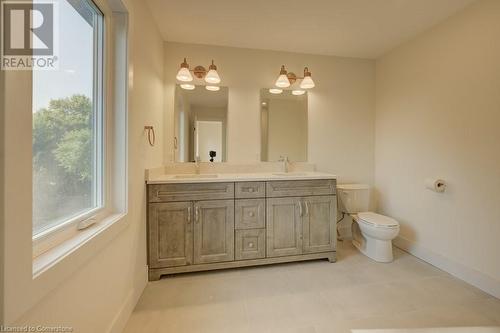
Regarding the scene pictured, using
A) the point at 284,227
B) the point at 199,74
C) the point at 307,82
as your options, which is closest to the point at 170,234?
the point at 284,227

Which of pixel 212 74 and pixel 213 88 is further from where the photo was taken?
pixel 213 88

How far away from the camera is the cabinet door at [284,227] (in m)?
2.16

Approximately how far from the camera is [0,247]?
58 centimetres

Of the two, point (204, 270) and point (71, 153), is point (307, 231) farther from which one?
point (71, 153)

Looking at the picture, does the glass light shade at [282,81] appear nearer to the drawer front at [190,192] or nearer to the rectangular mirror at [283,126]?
the rectangular mirror at [283,126]

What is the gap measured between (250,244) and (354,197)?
1.41 meters

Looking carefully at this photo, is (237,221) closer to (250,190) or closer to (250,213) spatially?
(250,213)

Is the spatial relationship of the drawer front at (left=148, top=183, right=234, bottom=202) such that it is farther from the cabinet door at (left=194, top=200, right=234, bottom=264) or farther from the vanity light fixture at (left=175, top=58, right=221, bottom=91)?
the vanity light fixture at (left=175, top=58, right=221, bottom=91)

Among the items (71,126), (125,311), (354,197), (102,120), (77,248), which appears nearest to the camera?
(77,248)

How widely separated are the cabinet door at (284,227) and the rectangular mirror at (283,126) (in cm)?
71

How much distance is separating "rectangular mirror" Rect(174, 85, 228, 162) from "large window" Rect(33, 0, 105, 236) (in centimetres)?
121

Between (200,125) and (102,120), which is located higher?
(200,125)

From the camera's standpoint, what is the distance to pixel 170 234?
1960mm

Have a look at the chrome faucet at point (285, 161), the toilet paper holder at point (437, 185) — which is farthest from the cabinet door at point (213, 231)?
the toilet paper holder at point (437, 185)
